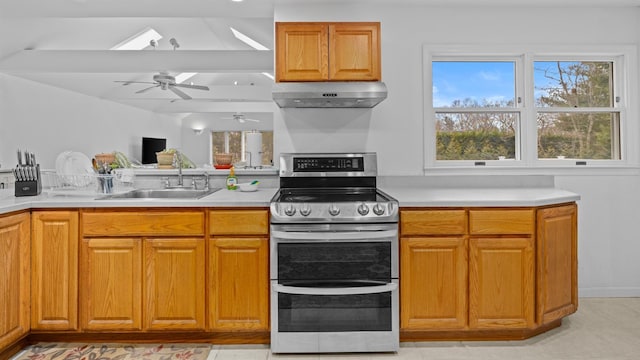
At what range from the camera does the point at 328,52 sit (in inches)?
108

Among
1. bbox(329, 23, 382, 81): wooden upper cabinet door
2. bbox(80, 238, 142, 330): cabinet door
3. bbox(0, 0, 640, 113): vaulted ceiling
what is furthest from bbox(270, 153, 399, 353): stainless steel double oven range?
bbox(0, 0, 640, 113): vaulted ceiling

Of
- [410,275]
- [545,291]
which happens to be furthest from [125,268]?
[545,291]

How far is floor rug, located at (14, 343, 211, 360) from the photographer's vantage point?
2316 mm

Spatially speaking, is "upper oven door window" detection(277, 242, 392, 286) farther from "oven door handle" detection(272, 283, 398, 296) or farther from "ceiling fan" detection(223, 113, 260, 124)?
"ceiling fan" detection(223, 113, 260, 124)

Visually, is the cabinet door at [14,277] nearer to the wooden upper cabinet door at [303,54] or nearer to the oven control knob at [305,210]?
Result: the oven control knob at [305,210]

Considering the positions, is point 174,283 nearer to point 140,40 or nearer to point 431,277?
point 431,277

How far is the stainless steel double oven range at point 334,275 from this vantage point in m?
2.31

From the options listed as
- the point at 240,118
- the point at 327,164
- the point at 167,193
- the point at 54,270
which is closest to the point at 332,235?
the point at 327,164

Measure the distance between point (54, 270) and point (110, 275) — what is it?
1.04ft

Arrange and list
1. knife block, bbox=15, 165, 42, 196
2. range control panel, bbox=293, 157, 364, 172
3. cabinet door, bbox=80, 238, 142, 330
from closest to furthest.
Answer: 1. cabinet door, bbox=80, 238, 142, 330
2. knife block, bbox=15, 165, 42, 196
3. range control panel, bbox=293, 157, 364, 172

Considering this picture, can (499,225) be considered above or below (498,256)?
above

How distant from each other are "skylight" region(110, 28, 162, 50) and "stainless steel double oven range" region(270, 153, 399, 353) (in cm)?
380

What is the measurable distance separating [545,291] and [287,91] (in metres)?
1.99

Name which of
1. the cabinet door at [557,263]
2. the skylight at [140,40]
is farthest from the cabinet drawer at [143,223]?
the skylight at [140,40]
